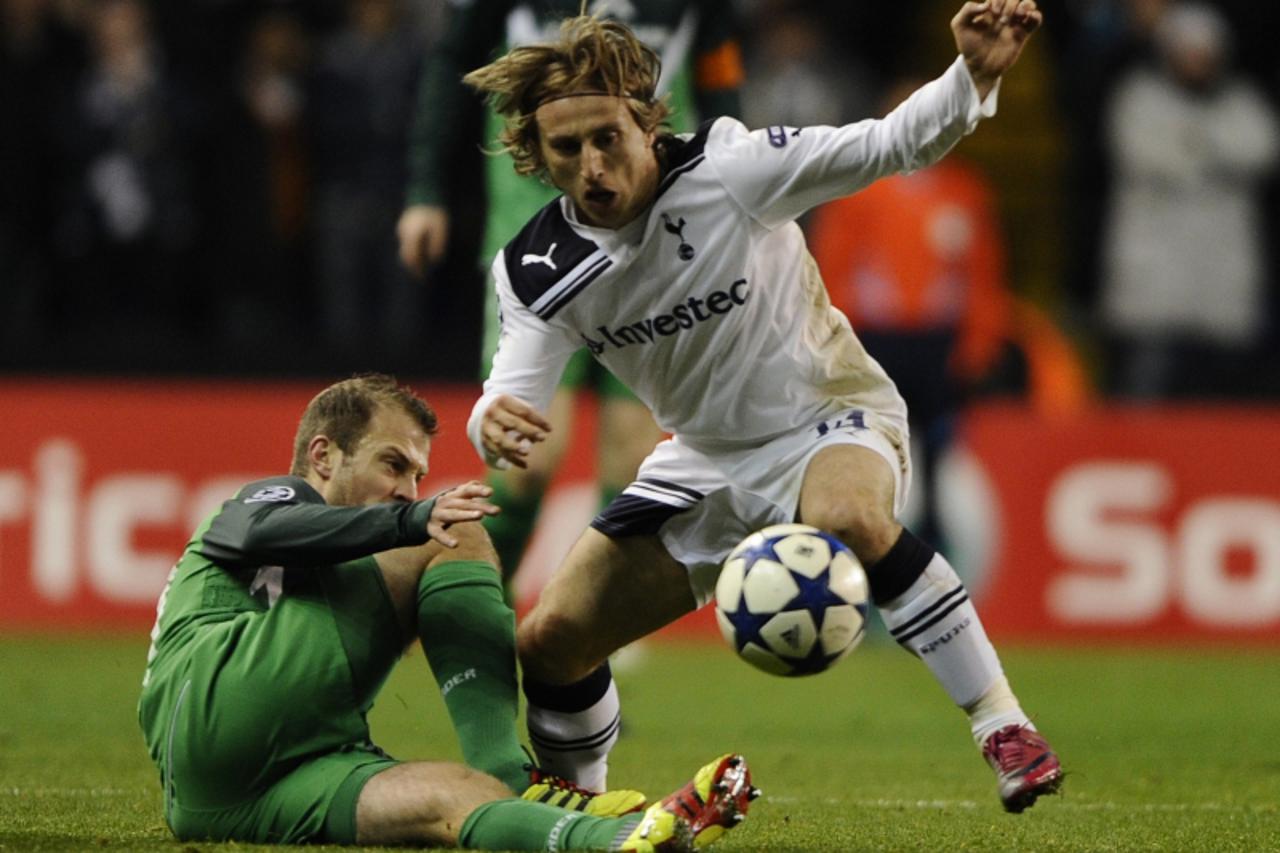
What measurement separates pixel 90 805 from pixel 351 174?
6947 mm

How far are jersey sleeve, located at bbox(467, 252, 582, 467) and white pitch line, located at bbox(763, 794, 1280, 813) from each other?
57.3 inches

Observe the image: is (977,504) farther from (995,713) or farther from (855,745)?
(995,713)

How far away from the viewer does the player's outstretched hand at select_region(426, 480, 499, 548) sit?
4.62m

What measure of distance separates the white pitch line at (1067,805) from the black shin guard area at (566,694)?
68 cm

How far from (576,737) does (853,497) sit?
1086 mm

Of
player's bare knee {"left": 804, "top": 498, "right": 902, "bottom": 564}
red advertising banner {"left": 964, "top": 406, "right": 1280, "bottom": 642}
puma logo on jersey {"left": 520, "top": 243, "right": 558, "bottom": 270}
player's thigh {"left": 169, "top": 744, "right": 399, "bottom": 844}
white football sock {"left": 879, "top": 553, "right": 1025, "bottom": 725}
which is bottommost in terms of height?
red advertising banner {"left": 964, "top": 406, "right": 1280, "bottom": 642}

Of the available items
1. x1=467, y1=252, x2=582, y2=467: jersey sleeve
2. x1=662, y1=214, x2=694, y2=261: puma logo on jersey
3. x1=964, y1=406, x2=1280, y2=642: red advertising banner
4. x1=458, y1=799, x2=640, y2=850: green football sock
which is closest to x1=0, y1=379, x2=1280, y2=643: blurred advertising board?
x1=964, y1=406, x2=1280, y2=642: red advertising banner

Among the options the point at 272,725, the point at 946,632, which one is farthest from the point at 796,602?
the point at 272,725

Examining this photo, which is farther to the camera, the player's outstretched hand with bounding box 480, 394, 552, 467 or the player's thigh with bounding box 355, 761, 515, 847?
the player's outstretched hand with bounding box 480, 394, 552, 467

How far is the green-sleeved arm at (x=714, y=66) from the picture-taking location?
7137 millimetres

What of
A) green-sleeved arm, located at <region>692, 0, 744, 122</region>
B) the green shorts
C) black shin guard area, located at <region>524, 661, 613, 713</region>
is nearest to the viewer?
the green shorts

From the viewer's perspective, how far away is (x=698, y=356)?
5383 millimetres

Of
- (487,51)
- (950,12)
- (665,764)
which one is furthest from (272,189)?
(665,764)

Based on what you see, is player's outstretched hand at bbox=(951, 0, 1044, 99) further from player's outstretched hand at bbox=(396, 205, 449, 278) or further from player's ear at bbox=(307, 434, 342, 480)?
player's outstretched hand at bbox=(396, 205, 449, 278)
